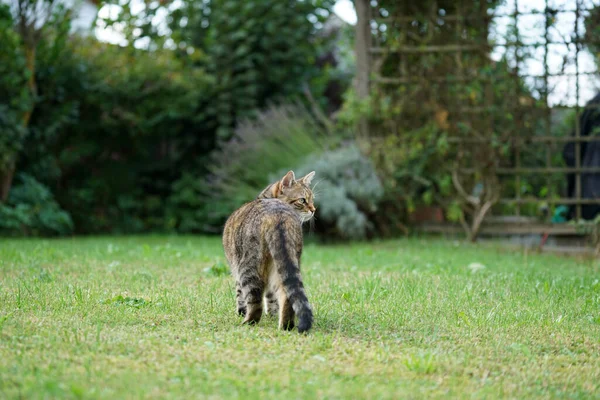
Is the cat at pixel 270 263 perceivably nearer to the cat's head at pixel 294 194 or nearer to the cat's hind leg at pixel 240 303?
the cat's hind leg at pixel 240 303

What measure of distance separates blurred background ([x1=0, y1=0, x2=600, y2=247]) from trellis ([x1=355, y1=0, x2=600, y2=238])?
23 mm

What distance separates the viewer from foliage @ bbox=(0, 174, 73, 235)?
11.0 m

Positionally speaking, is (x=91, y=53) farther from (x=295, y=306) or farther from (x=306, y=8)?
(x=295, y=306)

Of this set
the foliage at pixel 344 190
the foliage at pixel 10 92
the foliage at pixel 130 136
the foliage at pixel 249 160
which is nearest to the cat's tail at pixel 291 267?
the foliage at pixel 344 190

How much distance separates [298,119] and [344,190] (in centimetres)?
181

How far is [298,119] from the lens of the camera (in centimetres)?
1150

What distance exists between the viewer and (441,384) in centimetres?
336

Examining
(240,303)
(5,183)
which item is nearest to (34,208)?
(5,183)

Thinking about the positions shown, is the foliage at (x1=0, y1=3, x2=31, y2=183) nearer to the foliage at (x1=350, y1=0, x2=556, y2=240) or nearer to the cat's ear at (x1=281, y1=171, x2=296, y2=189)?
the foliage at (x1=350, y1=0, x2=556, y2=240)

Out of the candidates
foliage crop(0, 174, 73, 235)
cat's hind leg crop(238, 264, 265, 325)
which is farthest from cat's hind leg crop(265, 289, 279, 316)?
foliage crop(0, 174, 73, 235)

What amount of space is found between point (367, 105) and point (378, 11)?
4.79 feet

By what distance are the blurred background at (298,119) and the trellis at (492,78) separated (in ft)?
0.08

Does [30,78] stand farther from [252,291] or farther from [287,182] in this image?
[252,291]

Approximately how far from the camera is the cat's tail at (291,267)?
4.21 m
